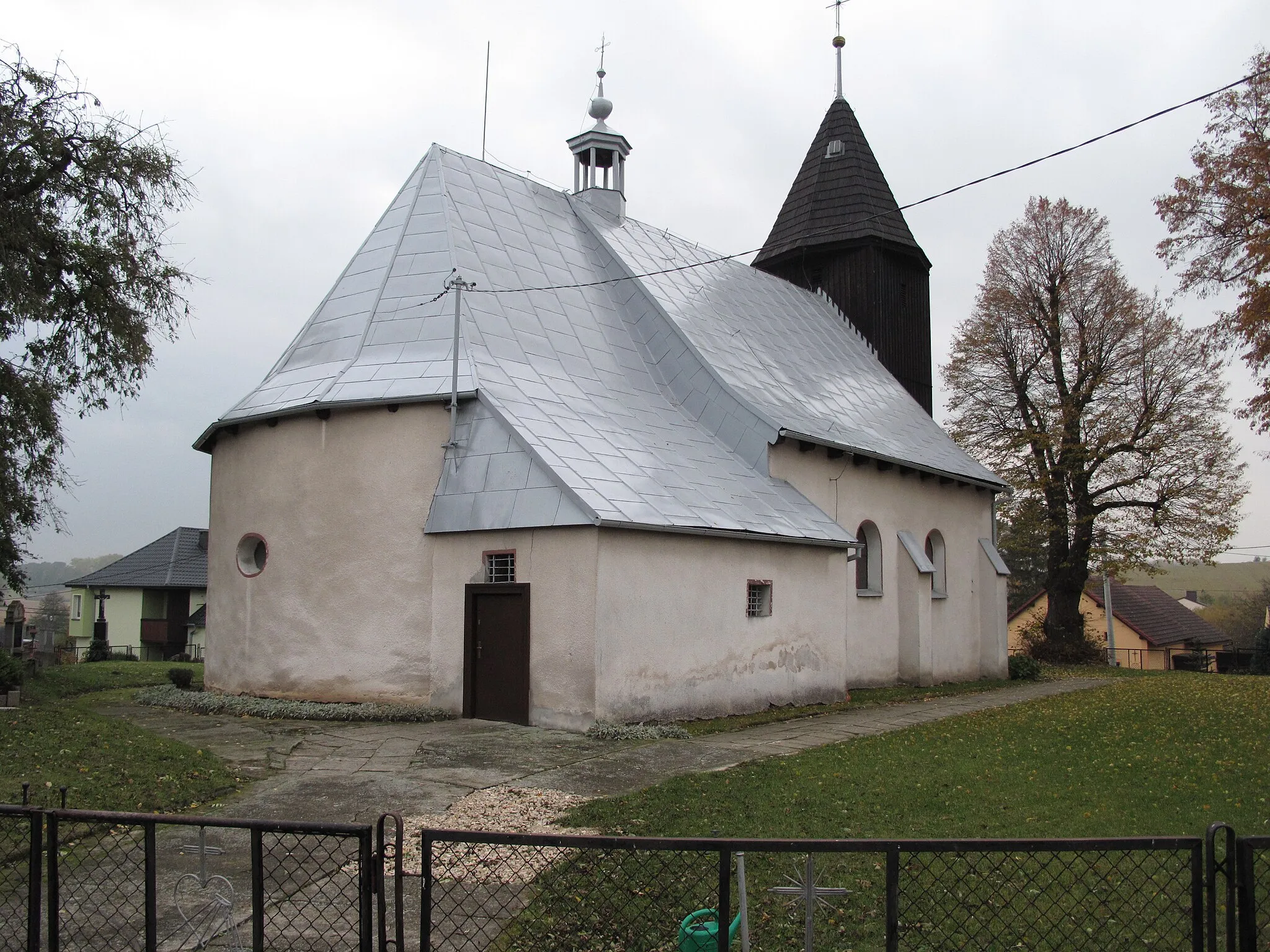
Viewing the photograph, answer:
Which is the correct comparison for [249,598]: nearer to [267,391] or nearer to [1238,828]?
[267,391]

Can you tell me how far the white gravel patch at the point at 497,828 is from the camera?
6.42 metres

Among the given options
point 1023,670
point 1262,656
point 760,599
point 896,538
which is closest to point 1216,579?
point 1262,656

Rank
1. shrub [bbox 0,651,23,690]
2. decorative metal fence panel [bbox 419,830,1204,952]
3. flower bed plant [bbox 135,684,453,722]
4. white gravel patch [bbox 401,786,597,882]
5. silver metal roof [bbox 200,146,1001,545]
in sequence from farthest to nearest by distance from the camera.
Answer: shrub [bbox 0,651,23,690] → silver metal roof [bbox 200,146,1001,545] → flower bed plant [bbox 135,684,453,722] → white gravel patch [bbox 401,786,597,882] → decorative metal fence panel [bbox 419,830,1204,952]

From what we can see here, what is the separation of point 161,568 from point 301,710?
34.2 m

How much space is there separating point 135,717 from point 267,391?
5.20 m

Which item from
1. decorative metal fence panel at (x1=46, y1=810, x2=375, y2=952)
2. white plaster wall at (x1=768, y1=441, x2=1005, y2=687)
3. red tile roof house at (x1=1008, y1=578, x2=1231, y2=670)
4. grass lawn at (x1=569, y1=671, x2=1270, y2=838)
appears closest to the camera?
decorative metal fence panel at (x1=46, y1=810, x2=375, y2=952)

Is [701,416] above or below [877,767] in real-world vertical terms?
above

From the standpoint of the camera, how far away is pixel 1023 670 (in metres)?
24.7

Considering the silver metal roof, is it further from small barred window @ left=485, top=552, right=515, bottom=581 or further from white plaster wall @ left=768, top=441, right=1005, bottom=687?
white plaster wall @ left=768, top=441, right=1005, bottom=687

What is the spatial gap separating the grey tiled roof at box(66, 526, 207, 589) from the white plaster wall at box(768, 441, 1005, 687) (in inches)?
1248

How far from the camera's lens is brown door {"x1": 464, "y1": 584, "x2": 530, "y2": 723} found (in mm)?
13719

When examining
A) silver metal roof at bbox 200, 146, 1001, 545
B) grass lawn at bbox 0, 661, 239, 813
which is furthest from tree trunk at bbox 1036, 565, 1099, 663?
grass lawn at bbox 0, 661, 239, 813

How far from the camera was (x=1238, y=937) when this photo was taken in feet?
13.7

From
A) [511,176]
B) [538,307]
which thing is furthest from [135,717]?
[511,176]
